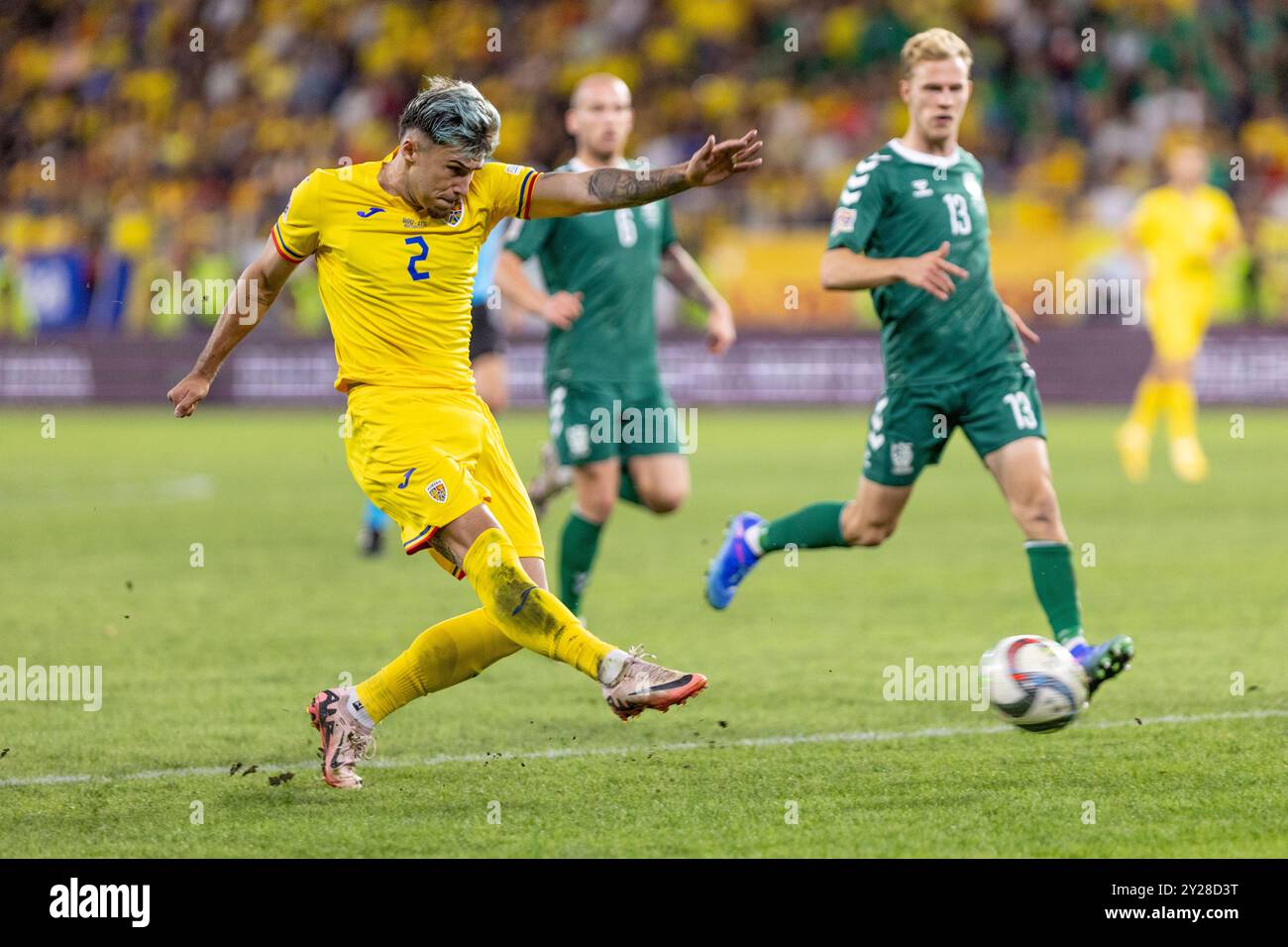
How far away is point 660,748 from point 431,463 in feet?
4.65

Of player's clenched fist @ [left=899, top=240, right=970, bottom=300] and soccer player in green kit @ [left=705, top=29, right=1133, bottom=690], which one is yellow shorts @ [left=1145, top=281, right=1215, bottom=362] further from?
player's clenched fist @ [left=899, top=240, right=970, bottom=300]

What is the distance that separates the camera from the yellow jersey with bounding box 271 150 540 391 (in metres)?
5.66

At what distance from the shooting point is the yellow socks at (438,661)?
589cm

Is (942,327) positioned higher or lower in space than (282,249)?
lower

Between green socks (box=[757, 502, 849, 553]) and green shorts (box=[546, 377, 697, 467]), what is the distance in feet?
2.60

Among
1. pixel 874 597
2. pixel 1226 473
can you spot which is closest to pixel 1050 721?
pixel 874 597

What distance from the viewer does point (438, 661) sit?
233 inches

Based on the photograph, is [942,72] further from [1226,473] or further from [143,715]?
[1226,473]

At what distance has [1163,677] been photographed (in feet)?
24.7

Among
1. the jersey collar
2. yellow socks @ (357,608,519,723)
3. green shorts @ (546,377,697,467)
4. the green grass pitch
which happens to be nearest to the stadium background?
the green grass pitch
